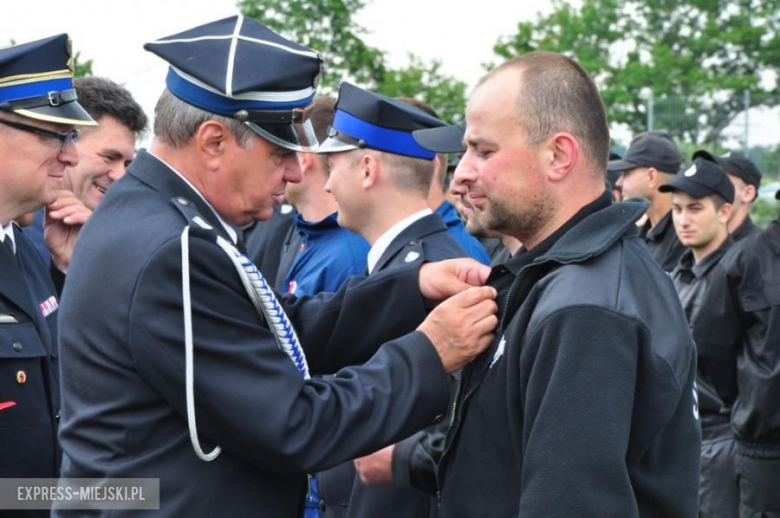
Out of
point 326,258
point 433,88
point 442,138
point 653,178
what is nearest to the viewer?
point 442,138

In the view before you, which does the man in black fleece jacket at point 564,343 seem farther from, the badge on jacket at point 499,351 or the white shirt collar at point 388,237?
the white shirt collar at point 388,237

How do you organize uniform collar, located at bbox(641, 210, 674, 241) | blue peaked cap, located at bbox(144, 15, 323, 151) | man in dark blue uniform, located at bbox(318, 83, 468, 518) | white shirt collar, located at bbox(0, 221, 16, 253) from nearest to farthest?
blue peaked cap, located at bbox(144, 15, 323, 151) < white shirt collar, located at bbox(0, 221, 16, 253) < man in dark blue uniform, located at bbox(318, 83, 468, 518) < uniform collar, located at bbox(641, 210, 674, 241)

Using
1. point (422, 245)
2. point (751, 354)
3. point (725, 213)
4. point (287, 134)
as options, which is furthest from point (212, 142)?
point (725, 213)

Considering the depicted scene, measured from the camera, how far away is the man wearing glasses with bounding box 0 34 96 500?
136 inches

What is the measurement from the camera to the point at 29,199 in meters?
3.57

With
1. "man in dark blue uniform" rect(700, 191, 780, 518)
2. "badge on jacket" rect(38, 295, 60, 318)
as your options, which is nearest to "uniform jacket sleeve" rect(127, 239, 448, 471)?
"badge on jacket" rect(38, 295, 60, 318)

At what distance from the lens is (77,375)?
2.73m

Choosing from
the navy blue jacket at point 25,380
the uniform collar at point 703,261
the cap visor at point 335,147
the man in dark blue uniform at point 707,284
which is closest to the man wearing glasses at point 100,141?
the cap visor at point 335,147

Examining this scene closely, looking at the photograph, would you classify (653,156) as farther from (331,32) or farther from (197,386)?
(331,32)

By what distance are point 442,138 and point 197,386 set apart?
1.41 meters

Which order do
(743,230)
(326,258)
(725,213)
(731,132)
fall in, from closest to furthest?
(326,258) → (725,213) → (743,230) → (731,132)

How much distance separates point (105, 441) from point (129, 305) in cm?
38

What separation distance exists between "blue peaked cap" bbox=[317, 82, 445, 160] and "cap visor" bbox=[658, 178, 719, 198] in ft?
11.1

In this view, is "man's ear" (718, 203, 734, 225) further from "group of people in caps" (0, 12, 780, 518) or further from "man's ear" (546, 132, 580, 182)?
"man's ear" (546, 132, 580, 182)
